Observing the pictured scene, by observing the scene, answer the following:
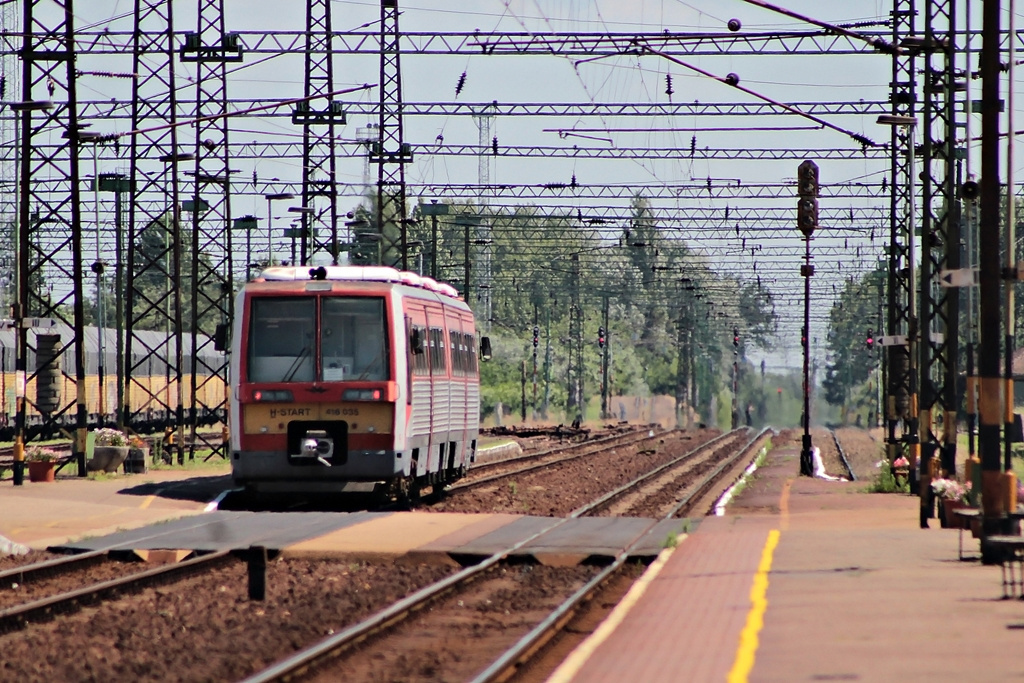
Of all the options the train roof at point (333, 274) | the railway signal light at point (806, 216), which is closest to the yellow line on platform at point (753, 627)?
the train roof at point (333, 274)

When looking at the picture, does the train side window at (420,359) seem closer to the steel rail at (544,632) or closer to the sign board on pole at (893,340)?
the steel rail at (544,632)

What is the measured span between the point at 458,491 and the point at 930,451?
9012 mm

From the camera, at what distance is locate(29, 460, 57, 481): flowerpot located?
91.5 feet

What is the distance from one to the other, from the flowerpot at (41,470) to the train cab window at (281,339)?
23.5 ft

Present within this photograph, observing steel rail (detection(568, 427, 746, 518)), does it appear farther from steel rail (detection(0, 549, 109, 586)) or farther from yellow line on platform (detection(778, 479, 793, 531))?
steel rail (detection(0, 549, 109, 586))

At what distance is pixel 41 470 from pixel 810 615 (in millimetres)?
19013

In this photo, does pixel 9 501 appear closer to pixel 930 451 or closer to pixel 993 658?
pixel 930 451

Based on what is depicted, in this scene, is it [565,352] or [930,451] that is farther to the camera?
[565,352]

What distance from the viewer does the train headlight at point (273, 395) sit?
73.3ft

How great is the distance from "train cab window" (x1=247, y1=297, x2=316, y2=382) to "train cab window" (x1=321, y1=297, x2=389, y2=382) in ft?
0.73

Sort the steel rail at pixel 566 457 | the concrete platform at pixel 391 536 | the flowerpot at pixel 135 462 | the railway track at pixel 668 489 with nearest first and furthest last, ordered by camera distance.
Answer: the concrete platform at pixel 391 536 → the railway track at pixel 668 489 → the steel rail at pixel 566 457 → the flowerpot at pixel 135 462

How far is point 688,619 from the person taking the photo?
12062 mm

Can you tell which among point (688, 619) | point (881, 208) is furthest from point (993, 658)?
point (881, 208)

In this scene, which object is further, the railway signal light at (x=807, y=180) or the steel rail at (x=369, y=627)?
Result: the railway signal light at (x=807, y=180)
